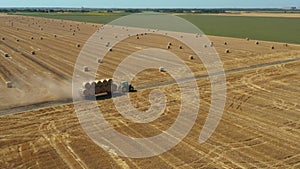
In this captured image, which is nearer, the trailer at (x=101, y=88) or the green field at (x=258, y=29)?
the trailer at (x=101, y=88)

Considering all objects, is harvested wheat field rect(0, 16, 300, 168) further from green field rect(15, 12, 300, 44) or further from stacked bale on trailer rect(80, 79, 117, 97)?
green field rect(15, 12, 300, 44)

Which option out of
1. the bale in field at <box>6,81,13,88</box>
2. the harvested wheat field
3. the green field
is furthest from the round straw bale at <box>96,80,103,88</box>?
the green field

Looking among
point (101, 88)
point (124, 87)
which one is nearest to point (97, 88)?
point (101, 88)

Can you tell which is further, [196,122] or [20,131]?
[196,122]

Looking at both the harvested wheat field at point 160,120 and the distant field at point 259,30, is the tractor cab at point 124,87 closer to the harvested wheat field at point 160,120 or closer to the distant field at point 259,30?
the harvested wheat field at point 160,120

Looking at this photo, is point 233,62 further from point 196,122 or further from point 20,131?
point 20,131

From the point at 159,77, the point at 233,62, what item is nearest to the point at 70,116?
the point at 159,77

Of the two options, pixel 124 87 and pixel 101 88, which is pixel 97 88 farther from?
pixel 124 87

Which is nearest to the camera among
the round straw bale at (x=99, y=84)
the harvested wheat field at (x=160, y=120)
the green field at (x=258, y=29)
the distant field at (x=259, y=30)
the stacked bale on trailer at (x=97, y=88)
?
the harvested wheat field at (x=160, y=120)

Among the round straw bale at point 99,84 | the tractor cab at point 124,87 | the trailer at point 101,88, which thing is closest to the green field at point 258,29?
the tractor cab at point 124,87
